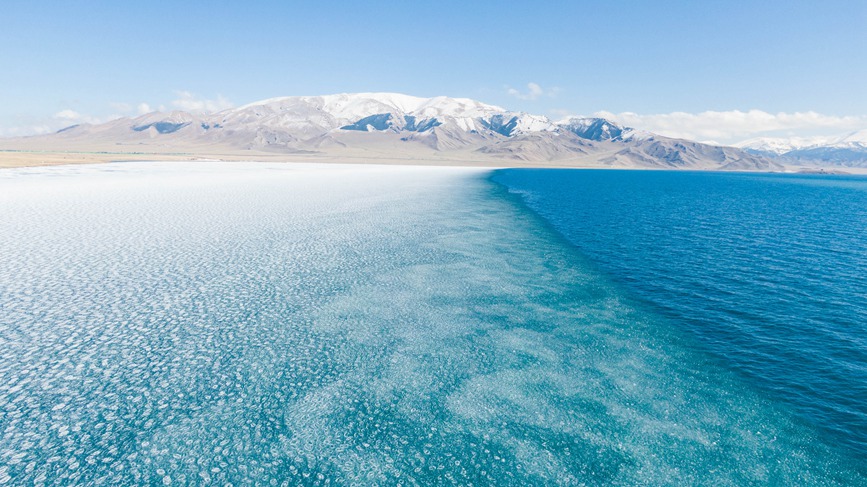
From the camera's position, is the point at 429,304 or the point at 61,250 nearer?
the point at 429,304

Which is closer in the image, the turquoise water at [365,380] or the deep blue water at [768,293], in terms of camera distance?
the turquoise water at [365,380]

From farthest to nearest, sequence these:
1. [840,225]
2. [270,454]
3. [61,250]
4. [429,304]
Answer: [840,225]
[61,250]
[429,304]
[270,454]

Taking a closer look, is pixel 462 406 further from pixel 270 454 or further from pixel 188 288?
pixel 188 288

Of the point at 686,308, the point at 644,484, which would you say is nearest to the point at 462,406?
the point at 644,484

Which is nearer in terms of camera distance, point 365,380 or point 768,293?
point 365,380

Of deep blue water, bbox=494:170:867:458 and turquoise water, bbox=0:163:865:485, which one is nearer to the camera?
turquoise water, bbox=0:163:865:485

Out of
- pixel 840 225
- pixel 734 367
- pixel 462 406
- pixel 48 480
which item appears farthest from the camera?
pixel 840 225
